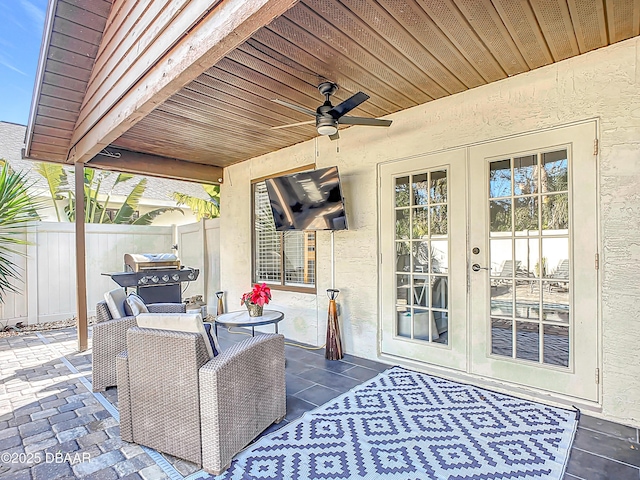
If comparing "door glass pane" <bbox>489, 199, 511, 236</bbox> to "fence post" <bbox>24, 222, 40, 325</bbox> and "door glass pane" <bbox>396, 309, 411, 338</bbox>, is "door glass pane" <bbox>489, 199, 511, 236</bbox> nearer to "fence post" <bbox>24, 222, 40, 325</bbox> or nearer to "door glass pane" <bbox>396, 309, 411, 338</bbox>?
"door glass pane" <bbox>396, 309, 411, 338</bbox>

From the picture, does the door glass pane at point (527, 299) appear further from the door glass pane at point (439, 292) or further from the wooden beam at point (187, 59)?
the wooden beam at point (187, 59)

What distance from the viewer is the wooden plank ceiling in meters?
2.19

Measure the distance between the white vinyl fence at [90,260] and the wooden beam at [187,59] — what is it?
3489 mm

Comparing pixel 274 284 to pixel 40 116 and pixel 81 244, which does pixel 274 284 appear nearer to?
pixel 81 244

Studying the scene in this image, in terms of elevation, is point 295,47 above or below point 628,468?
above

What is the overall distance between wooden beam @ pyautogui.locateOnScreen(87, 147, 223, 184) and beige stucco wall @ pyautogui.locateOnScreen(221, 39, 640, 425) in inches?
58.5

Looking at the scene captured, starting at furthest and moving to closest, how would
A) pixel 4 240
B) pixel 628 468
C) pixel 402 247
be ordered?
pixel 4 240, pixel 402 247, pixel 628 468

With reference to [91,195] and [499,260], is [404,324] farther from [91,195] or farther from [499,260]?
[91,195]

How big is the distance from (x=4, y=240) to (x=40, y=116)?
7.59 ft

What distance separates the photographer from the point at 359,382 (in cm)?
340

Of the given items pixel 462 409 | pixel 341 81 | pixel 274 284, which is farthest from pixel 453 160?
pixel 274 284

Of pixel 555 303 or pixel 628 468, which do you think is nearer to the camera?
pixel 628 468

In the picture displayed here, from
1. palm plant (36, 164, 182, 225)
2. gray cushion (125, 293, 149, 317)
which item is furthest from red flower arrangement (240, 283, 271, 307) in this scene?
palm plant (36, 164, 182, 225)

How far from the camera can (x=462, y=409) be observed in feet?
9.18
